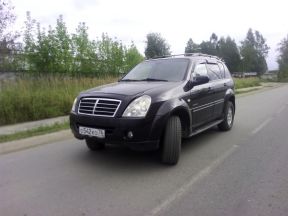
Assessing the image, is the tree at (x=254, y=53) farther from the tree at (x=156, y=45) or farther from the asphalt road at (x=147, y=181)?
the asphalt road at (x=147, y=181)

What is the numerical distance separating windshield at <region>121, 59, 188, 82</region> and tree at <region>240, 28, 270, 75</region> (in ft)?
227

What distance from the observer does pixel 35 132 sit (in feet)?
28.0

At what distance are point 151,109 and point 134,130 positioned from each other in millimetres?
409

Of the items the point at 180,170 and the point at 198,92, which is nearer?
the point at 180,170

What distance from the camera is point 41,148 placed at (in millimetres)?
7195

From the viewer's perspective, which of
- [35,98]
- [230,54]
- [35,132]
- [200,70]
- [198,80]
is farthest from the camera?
[230,54]

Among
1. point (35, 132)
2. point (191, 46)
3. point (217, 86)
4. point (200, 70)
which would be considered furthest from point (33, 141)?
point (191, 46)

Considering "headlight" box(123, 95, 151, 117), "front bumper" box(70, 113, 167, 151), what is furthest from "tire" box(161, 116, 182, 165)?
"headlight" box(123, 95, 151, 117)

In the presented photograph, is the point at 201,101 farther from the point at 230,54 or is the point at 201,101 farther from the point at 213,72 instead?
the point at 230,54

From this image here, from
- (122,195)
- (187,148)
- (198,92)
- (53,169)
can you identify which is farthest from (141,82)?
(122,195)

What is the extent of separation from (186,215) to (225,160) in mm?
2387

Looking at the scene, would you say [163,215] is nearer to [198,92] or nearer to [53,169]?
[53,169]

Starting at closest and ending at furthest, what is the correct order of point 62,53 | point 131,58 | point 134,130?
point 134,130 < point 62,53 < point 131,58

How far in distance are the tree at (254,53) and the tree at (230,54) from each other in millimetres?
1846
